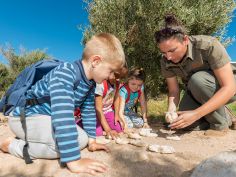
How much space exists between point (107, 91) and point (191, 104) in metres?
1.47

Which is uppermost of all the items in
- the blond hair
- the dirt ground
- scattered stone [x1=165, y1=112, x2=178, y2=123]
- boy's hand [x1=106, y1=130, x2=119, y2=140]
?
the blond hair

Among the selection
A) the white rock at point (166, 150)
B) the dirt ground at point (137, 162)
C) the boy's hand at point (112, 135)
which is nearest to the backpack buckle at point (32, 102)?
the dirt ground at point (137, 162)

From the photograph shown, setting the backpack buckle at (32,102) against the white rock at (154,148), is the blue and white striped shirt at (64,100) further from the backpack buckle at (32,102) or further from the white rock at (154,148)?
the white rock at (154,148)

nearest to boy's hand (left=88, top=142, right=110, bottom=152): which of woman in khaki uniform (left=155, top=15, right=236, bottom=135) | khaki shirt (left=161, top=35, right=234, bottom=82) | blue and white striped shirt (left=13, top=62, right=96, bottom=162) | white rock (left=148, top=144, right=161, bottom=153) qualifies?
white rock (left=148, top=144, right=161, bottom=153)

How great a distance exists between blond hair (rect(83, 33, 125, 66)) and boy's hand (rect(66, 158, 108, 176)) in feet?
3.51

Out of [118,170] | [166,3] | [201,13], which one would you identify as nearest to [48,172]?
A: [118,170]

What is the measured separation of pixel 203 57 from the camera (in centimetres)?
434

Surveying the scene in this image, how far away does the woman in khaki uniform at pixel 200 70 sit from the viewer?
13.3 feet

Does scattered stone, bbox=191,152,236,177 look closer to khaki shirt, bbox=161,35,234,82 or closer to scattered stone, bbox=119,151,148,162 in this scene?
scattered stone, bbox=119,151,148,162

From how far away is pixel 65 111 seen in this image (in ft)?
9.41

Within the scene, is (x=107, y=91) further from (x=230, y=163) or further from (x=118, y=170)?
(x=230, y=163)


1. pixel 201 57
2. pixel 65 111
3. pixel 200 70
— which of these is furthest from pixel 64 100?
pixel 200 70

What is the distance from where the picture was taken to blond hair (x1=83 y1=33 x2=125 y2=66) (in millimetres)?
3104

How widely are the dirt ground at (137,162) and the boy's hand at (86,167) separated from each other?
0.05m
